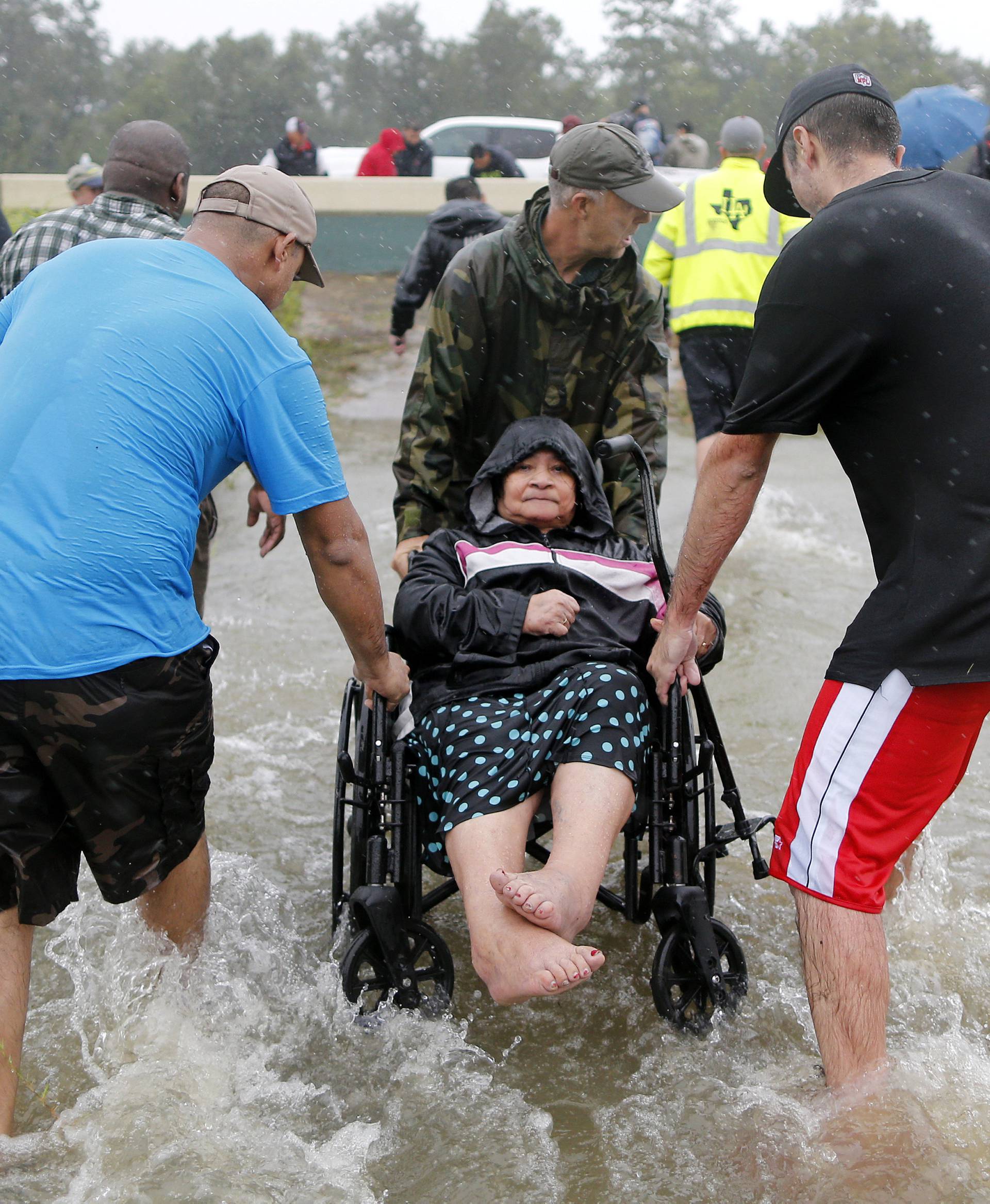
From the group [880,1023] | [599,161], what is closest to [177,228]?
[599,161]

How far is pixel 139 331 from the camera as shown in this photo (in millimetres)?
2422

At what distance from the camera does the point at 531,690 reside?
3207 mm

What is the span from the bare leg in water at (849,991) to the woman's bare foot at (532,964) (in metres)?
0.48

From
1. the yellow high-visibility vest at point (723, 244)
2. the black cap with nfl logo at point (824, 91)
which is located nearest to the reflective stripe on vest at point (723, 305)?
the yellow high-visibility vest at point (723, 244)

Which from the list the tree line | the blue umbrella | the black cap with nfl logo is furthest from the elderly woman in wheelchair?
the tree line

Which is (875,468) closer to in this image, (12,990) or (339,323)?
(12,990)

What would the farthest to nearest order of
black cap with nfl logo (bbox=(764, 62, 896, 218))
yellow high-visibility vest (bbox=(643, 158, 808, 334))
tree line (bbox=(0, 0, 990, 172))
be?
tree line (bbox=(0, 0, 990, 172))
yellow high-visibility vest (bbox=(643, 158, 808, 334))
black cap with nfl logo (bbox=(764, 62, 896, 218))

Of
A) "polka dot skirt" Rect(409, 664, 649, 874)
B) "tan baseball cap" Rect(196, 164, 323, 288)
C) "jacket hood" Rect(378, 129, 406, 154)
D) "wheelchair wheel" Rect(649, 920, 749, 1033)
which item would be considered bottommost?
"wheelchair wheel" Rect(649, 920, 749, 1033)

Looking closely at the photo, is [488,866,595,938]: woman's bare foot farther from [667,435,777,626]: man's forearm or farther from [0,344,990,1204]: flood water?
[667,435,777,626]: man's forearm

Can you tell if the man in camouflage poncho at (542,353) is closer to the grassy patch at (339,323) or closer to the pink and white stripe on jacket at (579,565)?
the pink and white stripe on jacket at (579,565)

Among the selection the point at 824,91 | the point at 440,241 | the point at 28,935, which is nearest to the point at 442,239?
the point at 440,241

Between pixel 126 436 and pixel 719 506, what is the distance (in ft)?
4.21

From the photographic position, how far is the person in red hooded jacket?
53.0 ft

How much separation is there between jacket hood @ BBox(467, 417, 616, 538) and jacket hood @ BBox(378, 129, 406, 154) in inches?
546
